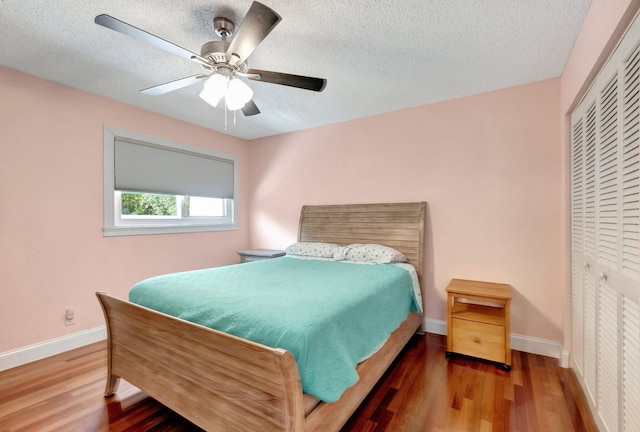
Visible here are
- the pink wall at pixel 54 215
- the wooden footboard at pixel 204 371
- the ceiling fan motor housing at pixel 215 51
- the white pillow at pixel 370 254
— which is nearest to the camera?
the wooden footboard at pixel 204 371

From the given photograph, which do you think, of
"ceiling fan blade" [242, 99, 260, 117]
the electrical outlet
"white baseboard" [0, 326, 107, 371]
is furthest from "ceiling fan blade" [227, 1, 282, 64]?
"white baseboard" [0, 326, 107, 371]

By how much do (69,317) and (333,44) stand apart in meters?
3.19

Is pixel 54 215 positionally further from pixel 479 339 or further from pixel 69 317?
pixel 479 339

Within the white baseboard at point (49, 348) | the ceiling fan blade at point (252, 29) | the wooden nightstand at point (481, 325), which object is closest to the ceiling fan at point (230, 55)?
the ceiling fan blade at point (252, 29)

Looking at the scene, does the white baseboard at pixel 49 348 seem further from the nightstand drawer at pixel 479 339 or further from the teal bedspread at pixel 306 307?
the nightstand drawer at pixel 479 339

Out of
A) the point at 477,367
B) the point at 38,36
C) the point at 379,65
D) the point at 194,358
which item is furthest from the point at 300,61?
the point at 477,367

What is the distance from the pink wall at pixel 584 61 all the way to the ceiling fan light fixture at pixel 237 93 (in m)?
1.79

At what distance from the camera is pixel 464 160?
9.34 feet

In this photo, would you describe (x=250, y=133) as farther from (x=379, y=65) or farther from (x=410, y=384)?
(x=410, y=384)

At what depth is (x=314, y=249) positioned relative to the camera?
10.9ft

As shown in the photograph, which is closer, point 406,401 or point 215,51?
point 215,51

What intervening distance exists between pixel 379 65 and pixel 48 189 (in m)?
2.95

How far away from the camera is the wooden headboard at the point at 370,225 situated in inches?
118

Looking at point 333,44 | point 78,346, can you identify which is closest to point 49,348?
point 78,346
